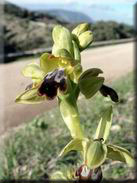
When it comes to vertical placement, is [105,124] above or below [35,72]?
below

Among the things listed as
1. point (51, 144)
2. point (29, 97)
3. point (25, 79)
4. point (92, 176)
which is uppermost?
point (29, 97)

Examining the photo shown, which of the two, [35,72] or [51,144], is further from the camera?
[51,144]

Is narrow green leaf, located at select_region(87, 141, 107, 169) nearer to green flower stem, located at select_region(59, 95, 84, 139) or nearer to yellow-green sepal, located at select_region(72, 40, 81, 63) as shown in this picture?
green flower stem, located at select_region(59, 95, 84, 139)

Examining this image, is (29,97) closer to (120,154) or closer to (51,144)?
(120,154)

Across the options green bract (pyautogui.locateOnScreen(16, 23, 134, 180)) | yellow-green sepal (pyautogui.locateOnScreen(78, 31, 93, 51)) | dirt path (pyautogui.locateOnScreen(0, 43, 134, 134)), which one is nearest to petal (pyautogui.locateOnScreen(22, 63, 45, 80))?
green bract (pyautogui.locateOnScreen(16, 23, 134, 180))

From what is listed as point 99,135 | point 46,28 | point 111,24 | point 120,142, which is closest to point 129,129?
point 120,142

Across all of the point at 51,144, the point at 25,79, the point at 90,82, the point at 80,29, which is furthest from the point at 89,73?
the point at 25,79

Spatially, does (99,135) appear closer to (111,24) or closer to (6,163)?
(6,163)
